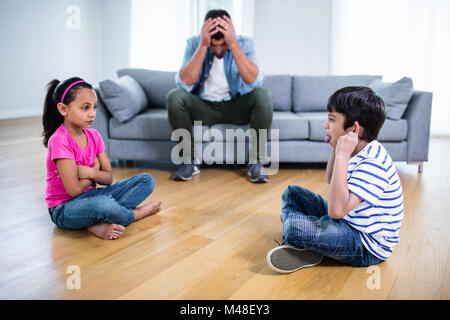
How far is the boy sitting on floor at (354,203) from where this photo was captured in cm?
118

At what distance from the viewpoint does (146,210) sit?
176cm

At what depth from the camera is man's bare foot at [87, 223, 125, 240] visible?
154 centimetres

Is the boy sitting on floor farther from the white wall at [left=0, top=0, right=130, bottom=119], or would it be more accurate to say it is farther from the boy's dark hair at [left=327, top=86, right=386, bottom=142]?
the white wall at [left=0, top=0, right=130, bottom=119]

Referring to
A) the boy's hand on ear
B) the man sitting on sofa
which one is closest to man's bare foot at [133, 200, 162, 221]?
the man sitting on sofa

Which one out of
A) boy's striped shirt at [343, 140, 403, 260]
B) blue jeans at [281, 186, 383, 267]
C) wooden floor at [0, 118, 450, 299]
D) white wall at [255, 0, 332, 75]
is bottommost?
wooden floor at [0, 118, 450, 299]

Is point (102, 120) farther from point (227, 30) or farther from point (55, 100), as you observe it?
point (55, 100)

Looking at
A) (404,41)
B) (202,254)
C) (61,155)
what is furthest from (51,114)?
(404,41)

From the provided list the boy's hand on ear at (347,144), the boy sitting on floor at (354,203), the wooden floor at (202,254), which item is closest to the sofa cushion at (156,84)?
the wooden floor at (202,254)

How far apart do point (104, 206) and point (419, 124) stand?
7.00 feet

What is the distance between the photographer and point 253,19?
5.05 metres

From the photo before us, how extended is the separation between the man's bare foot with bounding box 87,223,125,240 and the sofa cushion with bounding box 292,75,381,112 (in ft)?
6.51
